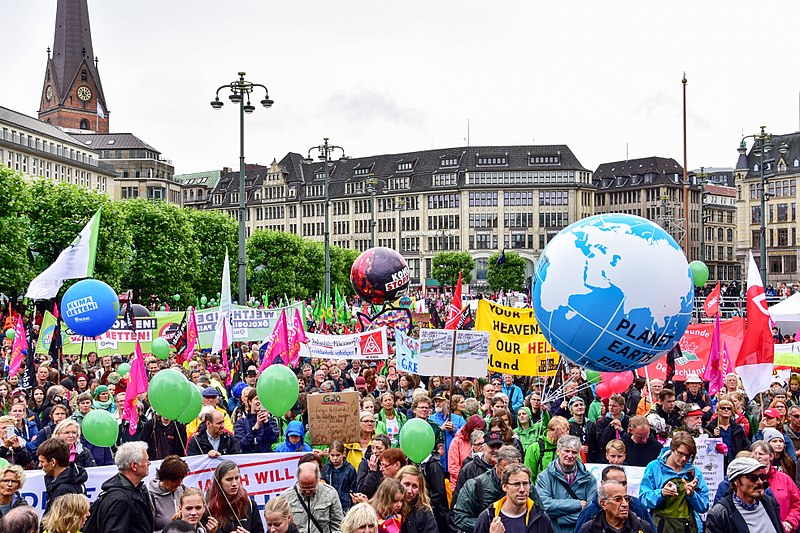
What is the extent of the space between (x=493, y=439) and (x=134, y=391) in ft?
16.8

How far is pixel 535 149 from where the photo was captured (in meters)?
110

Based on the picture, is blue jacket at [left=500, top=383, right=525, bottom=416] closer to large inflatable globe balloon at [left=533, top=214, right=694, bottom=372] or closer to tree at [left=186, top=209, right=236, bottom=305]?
large inflatable globe balloon at [left=533, top=214, right=694, bottom=372]

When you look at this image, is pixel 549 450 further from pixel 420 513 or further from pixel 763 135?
pixel 763 135

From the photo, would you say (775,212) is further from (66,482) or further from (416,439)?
(66,482)

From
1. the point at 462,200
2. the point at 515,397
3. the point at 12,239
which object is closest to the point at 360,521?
the point at 515,397

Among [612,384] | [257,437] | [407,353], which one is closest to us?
[257,437]

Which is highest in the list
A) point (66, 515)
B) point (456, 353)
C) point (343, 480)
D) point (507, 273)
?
point (507, 273)

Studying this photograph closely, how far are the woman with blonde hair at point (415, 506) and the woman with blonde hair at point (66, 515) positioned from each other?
2.27m

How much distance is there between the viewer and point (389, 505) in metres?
7.05

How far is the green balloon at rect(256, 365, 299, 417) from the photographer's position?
31.0 ft

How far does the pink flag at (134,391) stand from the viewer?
11266mm

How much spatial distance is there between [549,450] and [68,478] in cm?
419

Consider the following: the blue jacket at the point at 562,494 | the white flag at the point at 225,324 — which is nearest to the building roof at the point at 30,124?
the white flag at the point at 225,324

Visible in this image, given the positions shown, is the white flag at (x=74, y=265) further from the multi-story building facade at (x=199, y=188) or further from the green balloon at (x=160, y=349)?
the multi-story building facade at (x=199, y=188)
